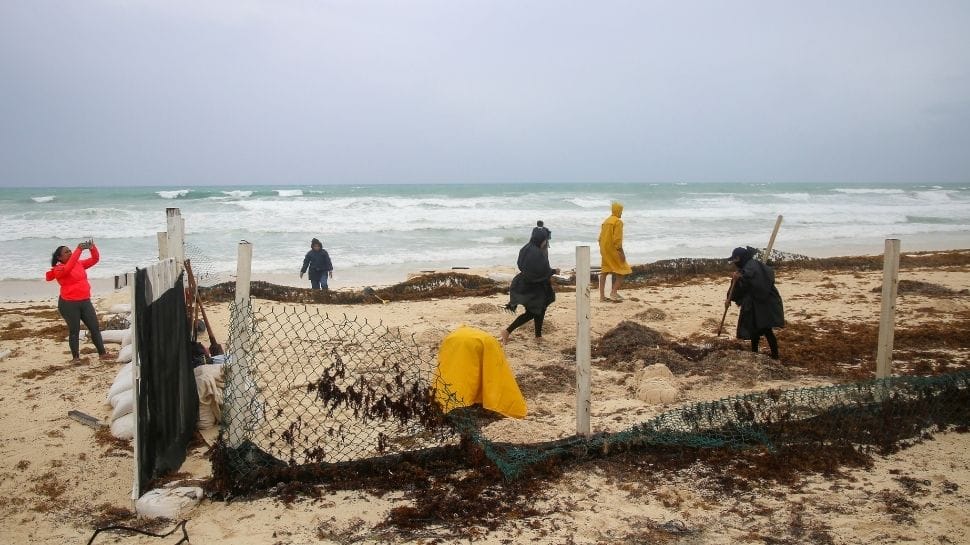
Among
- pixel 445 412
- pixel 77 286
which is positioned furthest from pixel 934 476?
pixel 77 286

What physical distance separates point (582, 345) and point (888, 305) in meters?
2.95

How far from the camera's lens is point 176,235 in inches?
197

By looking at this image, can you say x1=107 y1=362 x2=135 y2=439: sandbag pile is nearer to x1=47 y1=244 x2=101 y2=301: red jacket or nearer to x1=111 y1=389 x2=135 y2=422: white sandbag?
x1=111 y1=389 x2=135 y2=422: white sandbag

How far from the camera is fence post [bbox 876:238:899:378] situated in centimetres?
541

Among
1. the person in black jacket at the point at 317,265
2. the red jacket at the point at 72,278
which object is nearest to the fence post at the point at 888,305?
the red jacket at the point at 72,278

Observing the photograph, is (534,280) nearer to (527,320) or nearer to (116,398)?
(527,320)

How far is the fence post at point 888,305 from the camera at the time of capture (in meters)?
5.41

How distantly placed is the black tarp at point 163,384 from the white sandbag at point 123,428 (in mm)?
516

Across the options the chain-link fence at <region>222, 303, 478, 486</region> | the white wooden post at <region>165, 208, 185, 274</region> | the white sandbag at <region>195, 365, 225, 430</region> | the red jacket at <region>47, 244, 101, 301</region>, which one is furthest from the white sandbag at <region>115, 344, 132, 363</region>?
the white wooden post at <region>165, 208, 185, 274</region>

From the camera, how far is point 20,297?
14273 millimetres

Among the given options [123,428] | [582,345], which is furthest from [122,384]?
[582,345]

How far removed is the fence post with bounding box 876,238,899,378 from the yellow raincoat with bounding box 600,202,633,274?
5.14 meters

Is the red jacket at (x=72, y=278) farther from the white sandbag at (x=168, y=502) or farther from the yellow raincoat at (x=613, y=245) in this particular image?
the yellow raincoat at (x=613, y=245)

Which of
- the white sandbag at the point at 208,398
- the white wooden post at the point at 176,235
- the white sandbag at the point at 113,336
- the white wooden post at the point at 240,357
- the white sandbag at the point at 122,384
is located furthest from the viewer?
the white sandbag at the point at 113,336
